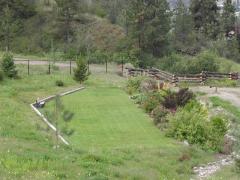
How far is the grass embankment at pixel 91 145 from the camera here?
17625 millimetres

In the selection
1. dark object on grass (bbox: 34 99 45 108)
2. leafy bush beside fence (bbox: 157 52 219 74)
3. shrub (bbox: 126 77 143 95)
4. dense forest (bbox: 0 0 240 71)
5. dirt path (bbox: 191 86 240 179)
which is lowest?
dirt path (bbox: 191 86 240 179)

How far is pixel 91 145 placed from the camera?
2395 centimetres

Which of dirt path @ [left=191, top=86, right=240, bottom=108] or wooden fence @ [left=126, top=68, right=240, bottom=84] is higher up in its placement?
wooden fence @ [left=126, top=68, right=240, bottom=84]

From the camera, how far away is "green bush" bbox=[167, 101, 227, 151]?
26.2m

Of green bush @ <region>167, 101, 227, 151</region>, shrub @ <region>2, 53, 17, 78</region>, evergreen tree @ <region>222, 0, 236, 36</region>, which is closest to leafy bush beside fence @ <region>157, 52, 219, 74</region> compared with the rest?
evergreen tree @ <region>222, 0, 236, 36</region>

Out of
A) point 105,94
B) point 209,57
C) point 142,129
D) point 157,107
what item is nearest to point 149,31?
point 209,57

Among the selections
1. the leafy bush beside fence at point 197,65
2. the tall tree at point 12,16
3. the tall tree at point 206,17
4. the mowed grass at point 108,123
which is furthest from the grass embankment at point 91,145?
the tall tree at point 206,17

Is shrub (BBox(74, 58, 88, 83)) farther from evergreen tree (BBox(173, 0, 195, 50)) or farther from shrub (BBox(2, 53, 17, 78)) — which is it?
evergreen tree (BBox(173, 0, 195, 50))

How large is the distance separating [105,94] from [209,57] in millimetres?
20900

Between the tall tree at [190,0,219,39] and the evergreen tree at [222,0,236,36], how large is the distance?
116 cm

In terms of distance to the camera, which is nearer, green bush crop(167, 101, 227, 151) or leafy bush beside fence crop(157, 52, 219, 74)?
green bush crop(167, 101, 227, 151)

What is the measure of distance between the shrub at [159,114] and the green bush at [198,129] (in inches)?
50.3

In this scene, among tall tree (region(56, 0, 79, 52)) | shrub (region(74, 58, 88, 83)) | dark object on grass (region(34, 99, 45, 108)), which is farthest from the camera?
tall tree (region(56, 0, 79, 52))

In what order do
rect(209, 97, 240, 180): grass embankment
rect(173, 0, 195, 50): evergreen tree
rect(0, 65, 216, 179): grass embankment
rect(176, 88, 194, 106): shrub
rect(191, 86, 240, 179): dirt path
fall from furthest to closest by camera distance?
rect(173, 0, 195, 50): evergreen tree
rect(176, 88, 194, 106): shrub
rect(191, 86, 240, 179): dirt path
rect(209, 97, 240, 180): grass embankment
rect(0, 65, 216, 179): grass embankment
